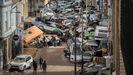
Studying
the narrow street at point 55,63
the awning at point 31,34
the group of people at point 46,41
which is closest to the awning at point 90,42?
the narrow street at point 55,63

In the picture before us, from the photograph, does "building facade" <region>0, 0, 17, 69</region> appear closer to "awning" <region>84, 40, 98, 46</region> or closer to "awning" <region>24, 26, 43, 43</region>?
"awning" <region>84, 40, 98, 46</region>

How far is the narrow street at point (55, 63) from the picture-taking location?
155ft

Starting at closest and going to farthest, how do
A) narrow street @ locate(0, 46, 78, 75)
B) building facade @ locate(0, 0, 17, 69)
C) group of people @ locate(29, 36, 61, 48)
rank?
narrow street @ locate(0, 46, 78, 75) < building facade @ locate(0, 0, 17, 69) < group of people @ locate(29, 36, 61, 48)

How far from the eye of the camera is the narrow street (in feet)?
155

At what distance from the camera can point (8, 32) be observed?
168 feet

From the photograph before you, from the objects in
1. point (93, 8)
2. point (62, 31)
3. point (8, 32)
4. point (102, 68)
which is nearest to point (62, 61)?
point (8, 32)

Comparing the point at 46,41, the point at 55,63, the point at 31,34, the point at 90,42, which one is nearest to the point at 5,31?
the point at 55,63

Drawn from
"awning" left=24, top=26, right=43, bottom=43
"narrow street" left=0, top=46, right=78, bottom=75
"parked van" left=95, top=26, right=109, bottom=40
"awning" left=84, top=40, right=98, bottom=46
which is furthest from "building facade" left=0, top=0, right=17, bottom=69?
"parked van" left=95, top=26, right=109, bottom=40

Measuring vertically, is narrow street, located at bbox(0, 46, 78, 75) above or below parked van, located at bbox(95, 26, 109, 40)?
below

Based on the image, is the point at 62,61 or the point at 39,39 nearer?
the point at 62,61

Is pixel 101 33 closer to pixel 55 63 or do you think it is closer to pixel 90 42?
pixel 90 42

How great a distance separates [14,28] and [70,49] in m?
6.01

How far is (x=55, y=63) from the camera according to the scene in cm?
5259

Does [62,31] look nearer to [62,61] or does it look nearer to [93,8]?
[62,61]
